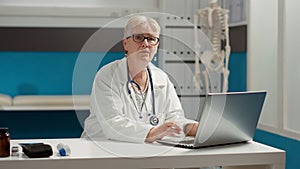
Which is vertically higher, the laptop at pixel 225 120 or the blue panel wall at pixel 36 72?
the blue panel wall at pixel 36 72

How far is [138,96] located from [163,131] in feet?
0.50

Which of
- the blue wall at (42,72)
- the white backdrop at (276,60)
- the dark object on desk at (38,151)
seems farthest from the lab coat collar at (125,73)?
the blue wall at (42,72)

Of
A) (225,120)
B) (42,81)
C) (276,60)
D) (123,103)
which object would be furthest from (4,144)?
(42,81)

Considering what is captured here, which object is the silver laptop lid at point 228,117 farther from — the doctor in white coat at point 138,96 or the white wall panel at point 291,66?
the white wall panel at point 291,66

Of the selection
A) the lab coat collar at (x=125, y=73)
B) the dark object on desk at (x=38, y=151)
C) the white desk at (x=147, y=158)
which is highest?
the lab coat collar at (x=125, y=73)

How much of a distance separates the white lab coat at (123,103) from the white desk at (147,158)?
0.25 ft

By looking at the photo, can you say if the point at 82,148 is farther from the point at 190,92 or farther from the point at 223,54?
the point at 223,54

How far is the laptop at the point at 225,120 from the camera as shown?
1555 millimetres

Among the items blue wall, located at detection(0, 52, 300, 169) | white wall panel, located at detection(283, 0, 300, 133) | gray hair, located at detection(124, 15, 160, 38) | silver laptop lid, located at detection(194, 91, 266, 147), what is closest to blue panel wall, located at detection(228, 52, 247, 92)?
blue wall, located at detection(0, 52, 300, 169)

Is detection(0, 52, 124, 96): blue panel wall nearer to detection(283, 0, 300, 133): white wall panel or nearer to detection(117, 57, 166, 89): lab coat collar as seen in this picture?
detection(283, 0, 300, 133): white wall panel

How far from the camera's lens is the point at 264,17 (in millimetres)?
3420

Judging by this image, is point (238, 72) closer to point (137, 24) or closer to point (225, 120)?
point (225, 120)

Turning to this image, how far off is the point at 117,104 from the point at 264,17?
2.13 m

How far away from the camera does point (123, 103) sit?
1.55 meters
